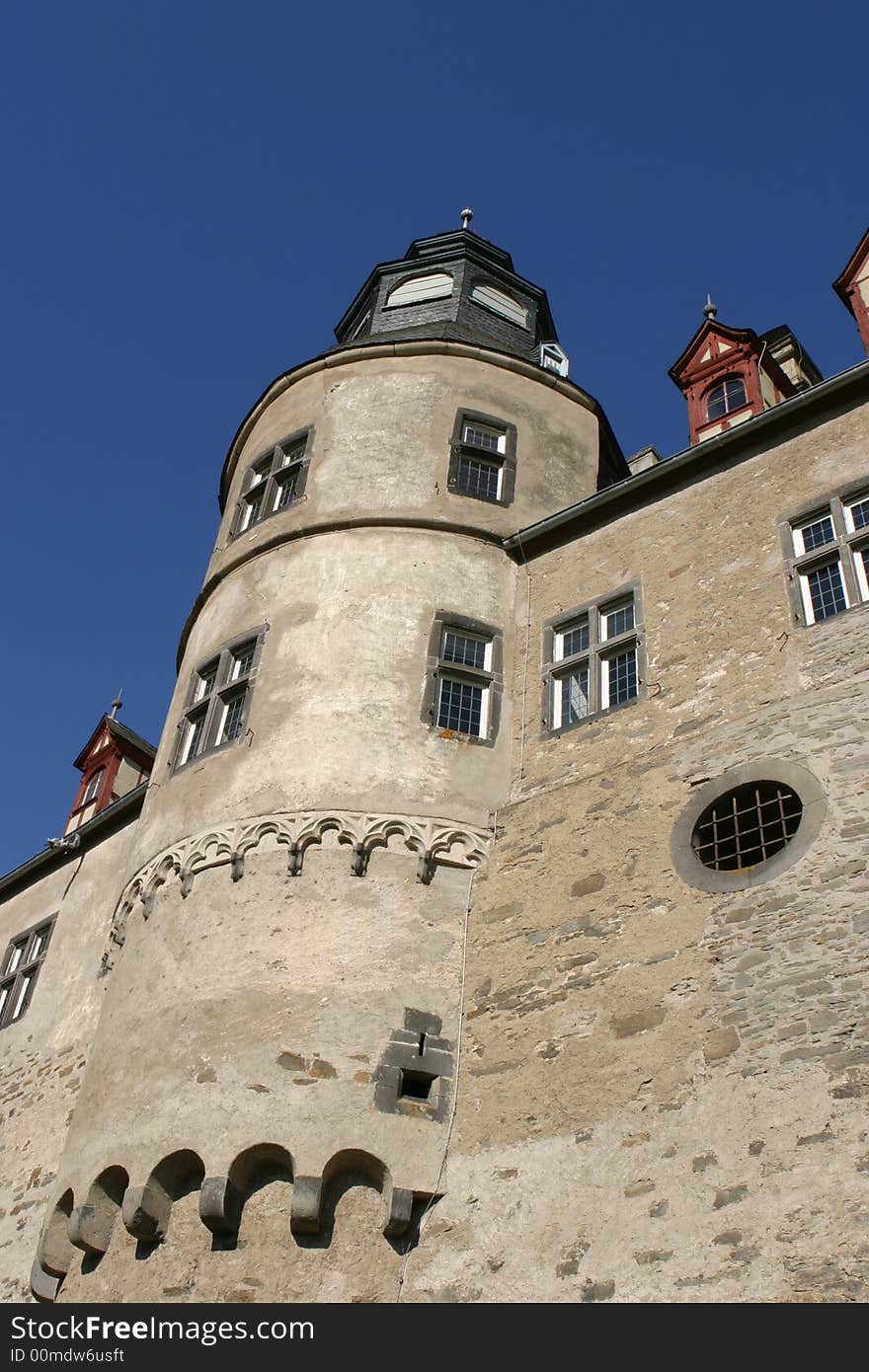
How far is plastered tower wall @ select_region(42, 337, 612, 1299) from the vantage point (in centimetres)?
1096

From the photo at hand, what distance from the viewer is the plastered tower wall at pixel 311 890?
10961 millimetres

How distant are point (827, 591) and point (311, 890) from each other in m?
5.86

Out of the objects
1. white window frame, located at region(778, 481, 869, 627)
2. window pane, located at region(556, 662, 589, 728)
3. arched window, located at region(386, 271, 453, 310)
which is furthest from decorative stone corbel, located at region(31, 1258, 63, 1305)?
arched window, located at region(386, 271, 453, 310)

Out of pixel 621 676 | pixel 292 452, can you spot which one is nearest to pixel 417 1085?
pixel 621 676

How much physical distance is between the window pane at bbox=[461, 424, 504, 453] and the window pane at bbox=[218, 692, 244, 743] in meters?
4.94

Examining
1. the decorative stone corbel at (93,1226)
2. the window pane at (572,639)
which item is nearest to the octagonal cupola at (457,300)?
the window pane at (572,639)

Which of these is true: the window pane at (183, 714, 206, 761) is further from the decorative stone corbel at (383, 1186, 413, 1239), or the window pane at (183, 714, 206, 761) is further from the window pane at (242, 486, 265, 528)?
the decorative stone corbel at (383, 1186, 413, 1239)

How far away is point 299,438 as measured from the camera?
17719mm

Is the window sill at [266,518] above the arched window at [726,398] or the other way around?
the other way around

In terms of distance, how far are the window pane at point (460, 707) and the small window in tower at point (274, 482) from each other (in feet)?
12.8

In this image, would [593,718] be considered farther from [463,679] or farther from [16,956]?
[16,956]

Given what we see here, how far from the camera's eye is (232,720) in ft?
48.3

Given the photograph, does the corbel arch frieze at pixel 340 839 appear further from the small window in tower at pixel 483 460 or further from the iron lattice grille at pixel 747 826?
the small window in tower at pixel 483 460
